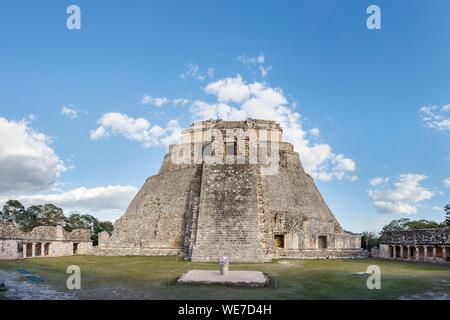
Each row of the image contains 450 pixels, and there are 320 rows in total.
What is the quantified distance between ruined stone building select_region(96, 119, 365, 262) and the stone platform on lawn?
16.5 ft

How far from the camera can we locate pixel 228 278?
44.9 ft

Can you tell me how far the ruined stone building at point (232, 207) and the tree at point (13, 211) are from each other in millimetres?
17535

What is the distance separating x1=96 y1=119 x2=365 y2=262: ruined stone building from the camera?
21.1m

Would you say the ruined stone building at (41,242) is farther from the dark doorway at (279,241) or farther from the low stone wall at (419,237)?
the low stone wall at (419,237)

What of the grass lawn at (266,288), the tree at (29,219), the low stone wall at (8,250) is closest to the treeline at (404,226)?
the grass lawn at (266,288)

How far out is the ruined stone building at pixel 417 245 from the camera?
2352 cm

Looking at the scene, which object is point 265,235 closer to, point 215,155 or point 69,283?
point 215,155

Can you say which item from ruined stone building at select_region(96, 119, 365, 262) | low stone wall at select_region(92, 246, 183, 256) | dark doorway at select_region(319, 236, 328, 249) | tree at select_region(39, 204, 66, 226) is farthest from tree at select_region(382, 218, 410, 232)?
tree at select_region(39, 204, 66, 226)

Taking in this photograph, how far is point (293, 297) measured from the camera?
11242 mm

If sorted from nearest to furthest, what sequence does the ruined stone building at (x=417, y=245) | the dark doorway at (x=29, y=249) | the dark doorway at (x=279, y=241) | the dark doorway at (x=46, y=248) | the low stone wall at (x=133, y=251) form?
the ruined stone building at (x=417, y=245) < the dark doorway at (x=279, y=241) < the low stone wall at (x=133, y=251) < the dark doorway at (x=29, y=249) < the dark doorway at (x=46, y=248)

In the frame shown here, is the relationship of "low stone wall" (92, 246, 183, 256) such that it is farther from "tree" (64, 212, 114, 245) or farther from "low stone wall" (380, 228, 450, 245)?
"tree" (64, 212, 114, 245)

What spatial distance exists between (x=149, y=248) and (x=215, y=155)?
24.9 ft

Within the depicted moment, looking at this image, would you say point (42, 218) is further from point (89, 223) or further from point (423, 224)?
point (423, 224)

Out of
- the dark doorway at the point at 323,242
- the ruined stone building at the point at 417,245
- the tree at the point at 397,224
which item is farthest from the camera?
the tree at the point at 397,224
